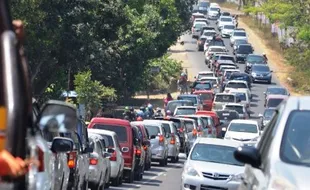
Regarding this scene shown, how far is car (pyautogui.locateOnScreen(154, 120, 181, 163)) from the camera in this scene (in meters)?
→ 38.4

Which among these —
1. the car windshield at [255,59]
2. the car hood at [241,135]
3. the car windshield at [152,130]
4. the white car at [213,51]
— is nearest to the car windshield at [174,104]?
the car hood at [241,135]

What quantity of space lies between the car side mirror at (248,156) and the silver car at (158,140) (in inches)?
1153

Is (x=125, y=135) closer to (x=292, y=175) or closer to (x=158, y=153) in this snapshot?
(x=158, y=153)

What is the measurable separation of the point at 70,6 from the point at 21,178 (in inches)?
1421

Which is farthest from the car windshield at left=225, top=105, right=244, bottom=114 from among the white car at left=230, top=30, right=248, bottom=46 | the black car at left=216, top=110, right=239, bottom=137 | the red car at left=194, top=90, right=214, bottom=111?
the white car at left=230, top=30, right=248, bottom=46

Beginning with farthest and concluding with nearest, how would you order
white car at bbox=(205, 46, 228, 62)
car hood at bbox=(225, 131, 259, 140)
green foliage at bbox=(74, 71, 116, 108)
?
white car at bbox=(205, 46, 228, 62) → green foliage at bbox=(74, 71, 116, 108) → car hood at bbox=(225, 131, 259, 140)

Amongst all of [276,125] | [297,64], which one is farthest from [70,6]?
[297,64]

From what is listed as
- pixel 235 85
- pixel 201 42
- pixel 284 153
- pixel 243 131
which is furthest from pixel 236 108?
pixel 284 153

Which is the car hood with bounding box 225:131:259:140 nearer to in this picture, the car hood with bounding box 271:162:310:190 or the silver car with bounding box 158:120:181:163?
the silver car with bounding box 158:120:181:163

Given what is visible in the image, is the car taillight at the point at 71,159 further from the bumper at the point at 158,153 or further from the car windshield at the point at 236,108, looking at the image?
the car windshield at the point at 236,108

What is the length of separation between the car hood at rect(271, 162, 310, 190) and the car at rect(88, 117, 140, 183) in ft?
74.4

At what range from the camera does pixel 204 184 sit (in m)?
23.0

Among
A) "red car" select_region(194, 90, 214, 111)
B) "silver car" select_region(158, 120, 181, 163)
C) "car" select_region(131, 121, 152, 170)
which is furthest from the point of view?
"red car" select_region(194, 90, 214, 111)

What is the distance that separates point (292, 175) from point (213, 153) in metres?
17.7
